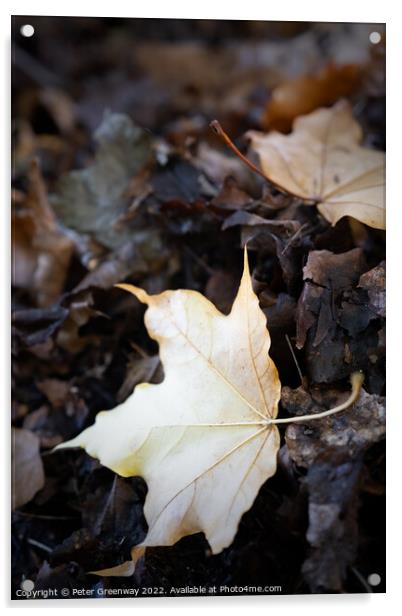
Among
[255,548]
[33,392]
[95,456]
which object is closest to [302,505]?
[255,548]

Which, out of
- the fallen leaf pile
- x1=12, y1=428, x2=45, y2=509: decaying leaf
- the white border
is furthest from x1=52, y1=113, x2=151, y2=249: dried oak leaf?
x1=12, y1=428, x2=45, y2=509: decaying leaf

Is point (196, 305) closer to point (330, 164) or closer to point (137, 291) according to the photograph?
point (137, 291)

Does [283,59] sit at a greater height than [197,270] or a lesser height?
greater

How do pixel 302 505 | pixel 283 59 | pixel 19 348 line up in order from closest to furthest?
pixel 302 505 → pixel 19 348 → pixel 283 59

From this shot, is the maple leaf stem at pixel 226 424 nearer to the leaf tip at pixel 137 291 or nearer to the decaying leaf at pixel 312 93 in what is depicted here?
the leaf tip at pixel 137 291

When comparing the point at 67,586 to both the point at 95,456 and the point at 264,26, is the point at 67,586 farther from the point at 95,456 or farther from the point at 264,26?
the point at 264,26

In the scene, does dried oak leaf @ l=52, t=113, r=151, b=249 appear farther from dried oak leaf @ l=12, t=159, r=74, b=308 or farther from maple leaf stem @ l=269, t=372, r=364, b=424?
maple leaf stem @ l=269, t=372, r=364, b=424
